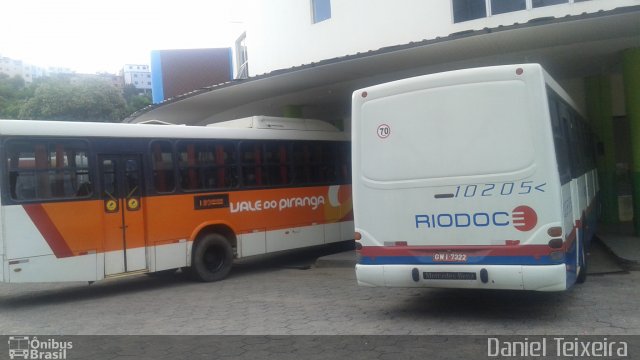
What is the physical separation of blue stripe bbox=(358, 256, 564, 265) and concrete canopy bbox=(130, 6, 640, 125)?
5.18 metres

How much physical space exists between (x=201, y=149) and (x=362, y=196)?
4.67 meters

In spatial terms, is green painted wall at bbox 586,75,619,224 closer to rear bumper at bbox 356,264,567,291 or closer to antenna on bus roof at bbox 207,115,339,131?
antenna on bus roof at bbox 207,115,339,131

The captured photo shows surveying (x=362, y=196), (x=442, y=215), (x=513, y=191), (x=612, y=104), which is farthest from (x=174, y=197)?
(x=612, y=104)

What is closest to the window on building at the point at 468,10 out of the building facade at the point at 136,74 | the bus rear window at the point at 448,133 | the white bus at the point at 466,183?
the white bus at the point at 466,183

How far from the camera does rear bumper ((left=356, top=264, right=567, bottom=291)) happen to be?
6.70 meters

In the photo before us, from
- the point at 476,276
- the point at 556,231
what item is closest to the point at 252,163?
the point at 476,276

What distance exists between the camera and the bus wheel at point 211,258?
11.4 m

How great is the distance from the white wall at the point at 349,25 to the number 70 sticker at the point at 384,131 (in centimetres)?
798

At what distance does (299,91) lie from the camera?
53.3 ft

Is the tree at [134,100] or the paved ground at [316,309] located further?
the tree at [134,100]

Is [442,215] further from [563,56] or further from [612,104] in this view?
[612,104]

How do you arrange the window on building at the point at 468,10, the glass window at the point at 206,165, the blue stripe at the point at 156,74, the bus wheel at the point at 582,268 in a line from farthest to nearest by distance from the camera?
the blue stripe at the point at 156,74
the window on building at the point at 468,10
the glass window at the point at 206,165
the bus wheel at the point at 582,268

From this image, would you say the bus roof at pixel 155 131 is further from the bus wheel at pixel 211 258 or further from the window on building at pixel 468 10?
the window on building at pixel 468 10
